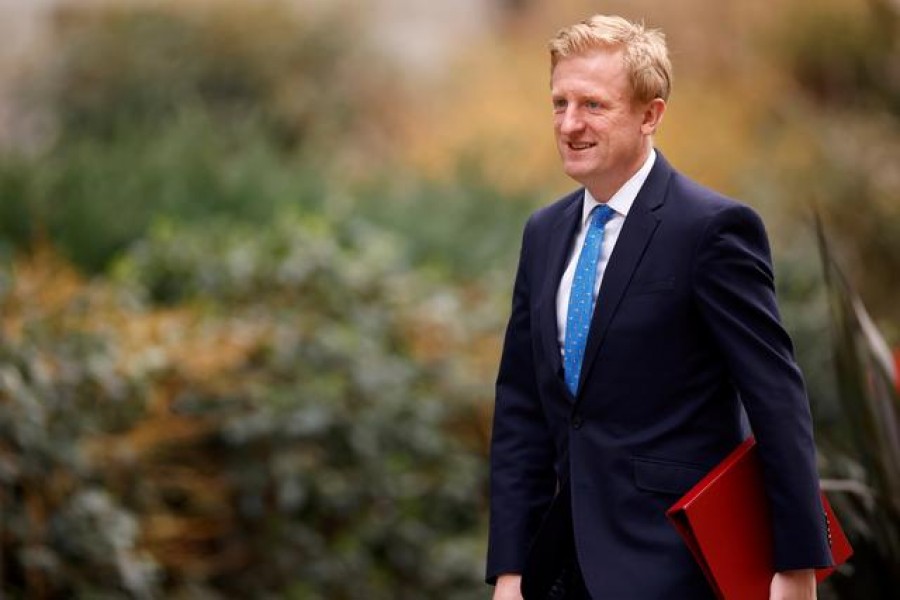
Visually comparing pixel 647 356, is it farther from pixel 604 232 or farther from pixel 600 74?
pixel 600 74

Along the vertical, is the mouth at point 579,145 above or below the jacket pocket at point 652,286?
above

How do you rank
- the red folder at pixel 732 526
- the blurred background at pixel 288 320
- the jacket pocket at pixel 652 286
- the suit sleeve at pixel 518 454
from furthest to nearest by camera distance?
the blurred background at pixel 288 320 → the suit sleeve at pixel 518 454 → the jacket pocket at pixel 652 286 → the red folder at pixel 732 526

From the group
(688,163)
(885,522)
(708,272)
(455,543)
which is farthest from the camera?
(688,163)

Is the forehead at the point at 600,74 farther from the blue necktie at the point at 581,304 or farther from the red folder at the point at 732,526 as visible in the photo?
the red folder at the point at 732,526

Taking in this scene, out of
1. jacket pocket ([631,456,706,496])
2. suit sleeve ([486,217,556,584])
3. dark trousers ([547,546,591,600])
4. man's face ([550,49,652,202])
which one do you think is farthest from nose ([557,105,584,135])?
dark trousers ([547,546,591,600])

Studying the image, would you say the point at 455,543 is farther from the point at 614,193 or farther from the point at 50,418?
the point at 614,193

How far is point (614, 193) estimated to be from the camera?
9.44 feet

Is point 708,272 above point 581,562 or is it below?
above

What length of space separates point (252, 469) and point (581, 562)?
2.92m

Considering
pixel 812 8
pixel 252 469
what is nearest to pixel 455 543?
pixel 252 469

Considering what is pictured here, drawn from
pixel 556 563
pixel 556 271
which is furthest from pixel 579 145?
pixel 556 563

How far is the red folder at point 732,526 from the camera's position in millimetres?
2654

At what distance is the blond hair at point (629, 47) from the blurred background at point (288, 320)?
0.85m

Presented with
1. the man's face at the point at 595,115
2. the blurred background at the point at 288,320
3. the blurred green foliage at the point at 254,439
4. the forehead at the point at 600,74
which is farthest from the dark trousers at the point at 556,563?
the blurred green foliage at the point at 254,439
